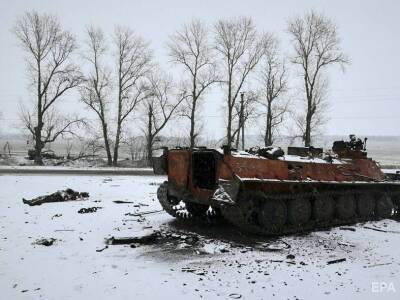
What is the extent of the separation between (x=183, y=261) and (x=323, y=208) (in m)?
4.58

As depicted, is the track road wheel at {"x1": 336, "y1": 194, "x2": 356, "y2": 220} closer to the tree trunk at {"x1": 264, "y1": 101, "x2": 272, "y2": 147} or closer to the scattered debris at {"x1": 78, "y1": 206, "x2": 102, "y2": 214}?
the scattered debris at {"x1": 78, "y1": 206, "x2": 102, "y2": 214}

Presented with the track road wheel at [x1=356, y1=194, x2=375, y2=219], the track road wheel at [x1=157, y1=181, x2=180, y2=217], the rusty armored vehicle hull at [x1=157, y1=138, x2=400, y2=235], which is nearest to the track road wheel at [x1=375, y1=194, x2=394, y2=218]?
the rusty armored vehicle hull at [x1=157, y1=138, x2=400, y2=235]

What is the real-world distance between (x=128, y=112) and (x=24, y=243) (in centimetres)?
2733

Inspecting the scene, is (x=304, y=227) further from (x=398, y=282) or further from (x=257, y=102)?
(x=257, y=102)

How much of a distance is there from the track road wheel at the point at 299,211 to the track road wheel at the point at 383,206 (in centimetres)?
319

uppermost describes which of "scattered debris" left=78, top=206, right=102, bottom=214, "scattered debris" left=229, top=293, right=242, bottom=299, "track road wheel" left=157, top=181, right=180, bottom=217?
"track road wheel" left=157, top=181, right=180, bottom=217

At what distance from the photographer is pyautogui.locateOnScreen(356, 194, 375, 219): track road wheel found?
11.7 metres

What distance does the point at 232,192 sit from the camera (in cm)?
860

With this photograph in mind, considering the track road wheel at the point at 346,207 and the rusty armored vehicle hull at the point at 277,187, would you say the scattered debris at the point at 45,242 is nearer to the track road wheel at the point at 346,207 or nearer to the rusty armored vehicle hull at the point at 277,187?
the rusty armored vehicle hull at the point at 277,187

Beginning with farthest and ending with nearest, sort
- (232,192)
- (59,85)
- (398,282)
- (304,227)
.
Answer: (59,85)
(304,227)
(232,192)
(398,282)

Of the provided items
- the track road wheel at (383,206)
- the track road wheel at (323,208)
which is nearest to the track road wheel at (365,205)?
the track road wheel at (383,206)

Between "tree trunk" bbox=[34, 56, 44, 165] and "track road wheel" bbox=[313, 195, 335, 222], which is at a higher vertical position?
"tree trunk" bbox=[34, 56, 44, 165]

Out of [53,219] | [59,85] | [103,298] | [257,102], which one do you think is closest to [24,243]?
[53,219]

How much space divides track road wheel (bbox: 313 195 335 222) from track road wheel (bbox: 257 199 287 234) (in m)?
1.18
